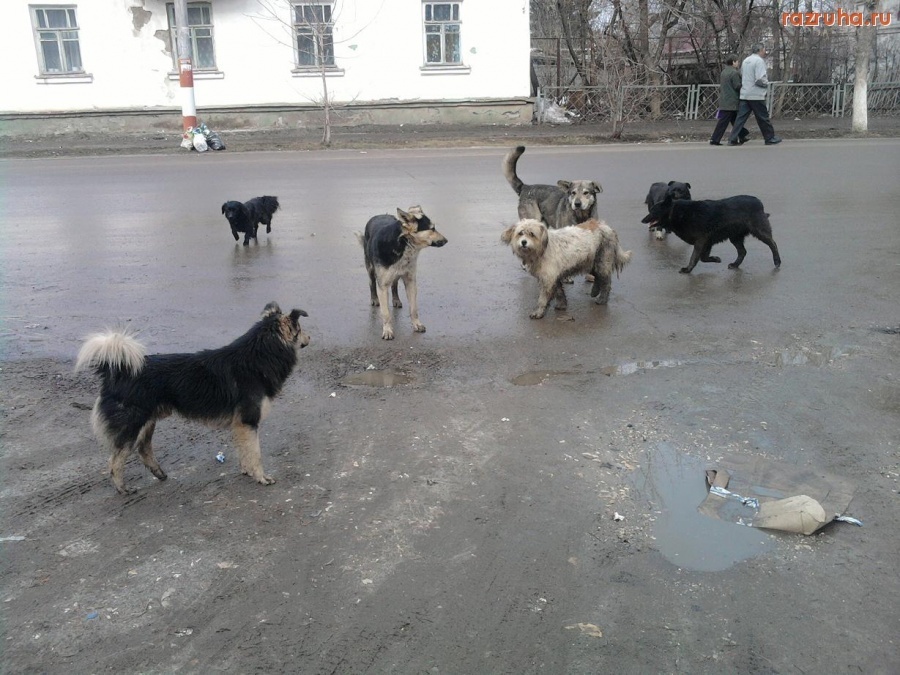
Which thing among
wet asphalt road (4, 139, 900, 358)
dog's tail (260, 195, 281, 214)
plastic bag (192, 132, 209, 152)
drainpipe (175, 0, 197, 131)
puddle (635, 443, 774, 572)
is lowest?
puddle (635, 443, 774, 572)

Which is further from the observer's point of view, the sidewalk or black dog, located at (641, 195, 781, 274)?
the sidewalk

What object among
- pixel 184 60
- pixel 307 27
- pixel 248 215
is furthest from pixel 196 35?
pixel 248 215

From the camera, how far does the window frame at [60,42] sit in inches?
1060

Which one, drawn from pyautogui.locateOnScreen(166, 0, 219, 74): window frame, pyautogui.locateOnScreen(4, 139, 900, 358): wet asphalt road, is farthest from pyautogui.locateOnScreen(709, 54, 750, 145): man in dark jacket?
pyautogui.locateOnScreen(166, 0, 219, 74): window frame

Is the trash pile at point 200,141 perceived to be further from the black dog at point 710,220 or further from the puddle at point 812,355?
the puddle at point 812,355

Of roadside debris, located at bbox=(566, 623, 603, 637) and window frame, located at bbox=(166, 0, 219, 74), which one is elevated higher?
window frame, located at bbox=(166, 0, 219, 74)

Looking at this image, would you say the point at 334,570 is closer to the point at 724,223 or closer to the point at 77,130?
the point at 724,223

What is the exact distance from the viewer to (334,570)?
3.68m

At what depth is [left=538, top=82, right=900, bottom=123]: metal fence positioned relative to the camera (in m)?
28.0

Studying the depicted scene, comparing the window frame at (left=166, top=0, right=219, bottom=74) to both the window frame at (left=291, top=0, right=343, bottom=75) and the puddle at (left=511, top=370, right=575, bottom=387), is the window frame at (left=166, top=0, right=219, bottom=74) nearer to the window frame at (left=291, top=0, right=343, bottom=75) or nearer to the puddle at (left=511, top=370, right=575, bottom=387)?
the window frame at (left=291, top=0, right=343, bottom=75)

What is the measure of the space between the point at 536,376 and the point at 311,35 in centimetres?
2439

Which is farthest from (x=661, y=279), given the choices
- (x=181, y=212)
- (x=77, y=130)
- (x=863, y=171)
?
(x=77, y=130)

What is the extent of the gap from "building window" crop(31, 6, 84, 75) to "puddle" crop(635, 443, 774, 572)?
28682 mm

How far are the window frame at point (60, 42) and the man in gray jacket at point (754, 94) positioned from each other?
21.7 meters
